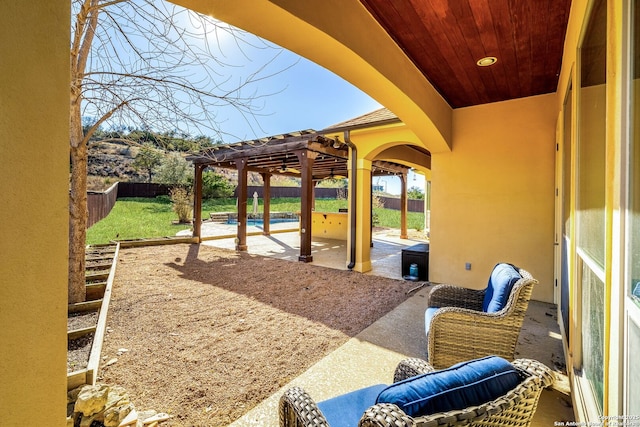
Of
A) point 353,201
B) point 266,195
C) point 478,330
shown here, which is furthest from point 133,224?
point 478,330

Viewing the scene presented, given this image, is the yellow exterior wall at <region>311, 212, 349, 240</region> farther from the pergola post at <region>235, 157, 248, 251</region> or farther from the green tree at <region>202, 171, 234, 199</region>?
the green tree at <region>202, 171, 234, 199</region>

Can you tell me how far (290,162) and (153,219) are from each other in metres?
8.99

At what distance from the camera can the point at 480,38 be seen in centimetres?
293

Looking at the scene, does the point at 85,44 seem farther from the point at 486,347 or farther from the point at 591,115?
the point at 486,347

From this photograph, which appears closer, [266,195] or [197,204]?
[197,204]

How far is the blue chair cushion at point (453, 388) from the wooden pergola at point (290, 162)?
4.31m

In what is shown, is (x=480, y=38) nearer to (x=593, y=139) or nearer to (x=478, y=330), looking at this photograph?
(x=593, y=139)

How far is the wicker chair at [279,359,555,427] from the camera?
83 cm

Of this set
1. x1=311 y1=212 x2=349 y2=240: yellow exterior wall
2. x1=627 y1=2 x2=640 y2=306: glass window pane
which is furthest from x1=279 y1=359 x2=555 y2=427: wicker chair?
x1=311 y1=212 x2=349 y2=240: yellow exterior wall

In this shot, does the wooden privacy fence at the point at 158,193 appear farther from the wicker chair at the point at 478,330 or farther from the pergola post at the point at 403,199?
the wicker chair at the point at 478,330

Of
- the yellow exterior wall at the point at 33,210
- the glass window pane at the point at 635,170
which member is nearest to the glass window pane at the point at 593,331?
the glass window pane at the point at 635,170

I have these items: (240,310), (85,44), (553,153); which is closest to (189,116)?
(85,44)

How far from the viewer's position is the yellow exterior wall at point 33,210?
0.83 metres

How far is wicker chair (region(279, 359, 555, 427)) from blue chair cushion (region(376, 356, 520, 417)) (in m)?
0.03
